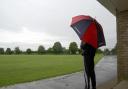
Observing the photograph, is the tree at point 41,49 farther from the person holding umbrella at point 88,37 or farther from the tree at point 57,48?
the person holding umbrella at point 88,37

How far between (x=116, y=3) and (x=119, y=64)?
2.37 m

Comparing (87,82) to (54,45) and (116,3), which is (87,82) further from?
(54,45)

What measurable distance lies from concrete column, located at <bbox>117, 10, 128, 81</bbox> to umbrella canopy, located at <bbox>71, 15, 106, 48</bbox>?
3.56 m

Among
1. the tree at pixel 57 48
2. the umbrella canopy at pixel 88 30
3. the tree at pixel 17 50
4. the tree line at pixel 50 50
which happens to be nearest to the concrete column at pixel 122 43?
the umbrella canopy at pixel 88 30

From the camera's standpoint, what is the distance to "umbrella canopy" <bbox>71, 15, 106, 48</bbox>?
7.59 metres

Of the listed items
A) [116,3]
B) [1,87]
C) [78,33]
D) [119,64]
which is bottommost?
[1,87]

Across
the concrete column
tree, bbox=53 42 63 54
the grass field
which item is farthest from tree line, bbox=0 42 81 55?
the concrete column

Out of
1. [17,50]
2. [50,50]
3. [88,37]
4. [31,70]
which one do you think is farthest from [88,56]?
[17,50]

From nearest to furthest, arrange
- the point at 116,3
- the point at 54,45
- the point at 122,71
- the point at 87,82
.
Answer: the point at 87,82
the point at 116,3
the point at 122,71
the point at 54,45

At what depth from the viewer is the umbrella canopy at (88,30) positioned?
24.9 ft

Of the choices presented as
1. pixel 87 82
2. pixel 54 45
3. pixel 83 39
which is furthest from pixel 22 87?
pixel 54 45

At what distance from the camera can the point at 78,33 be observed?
25.0 ft

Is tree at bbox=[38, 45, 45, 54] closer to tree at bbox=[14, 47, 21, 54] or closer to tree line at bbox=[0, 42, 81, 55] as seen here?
tree line at bbox=[0, 42, 81, 55]

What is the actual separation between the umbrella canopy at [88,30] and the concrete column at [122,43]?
3556mm
